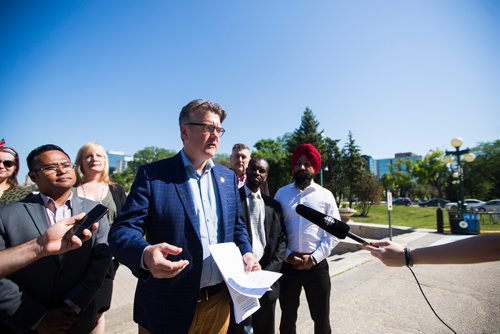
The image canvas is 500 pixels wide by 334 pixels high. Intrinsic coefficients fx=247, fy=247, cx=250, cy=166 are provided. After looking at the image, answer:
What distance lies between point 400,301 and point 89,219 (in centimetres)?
516

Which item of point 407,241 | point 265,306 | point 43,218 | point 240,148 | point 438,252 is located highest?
point 240,148

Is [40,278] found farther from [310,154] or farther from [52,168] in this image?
[310,154]

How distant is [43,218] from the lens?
6.93 feet

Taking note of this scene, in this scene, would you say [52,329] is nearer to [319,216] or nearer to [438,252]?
[319,216]

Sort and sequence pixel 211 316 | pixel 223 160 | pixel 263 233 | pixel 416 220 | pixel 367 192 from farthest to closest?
pixel 223 160 < pixel 367 192 < pixel 416 220 < pixel 263 233 < pixel 211 316

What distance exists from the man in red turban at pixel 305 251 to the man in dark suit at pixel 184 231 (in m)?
1.13

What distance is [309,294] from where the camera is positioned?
290 cm

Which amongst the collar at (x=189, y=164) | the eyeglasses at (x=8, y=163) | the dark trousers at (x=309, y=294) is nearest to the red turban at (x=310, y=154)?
the dark trousers at (x=309, y=294)

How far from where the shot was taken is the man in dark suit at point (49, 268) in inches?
72.1

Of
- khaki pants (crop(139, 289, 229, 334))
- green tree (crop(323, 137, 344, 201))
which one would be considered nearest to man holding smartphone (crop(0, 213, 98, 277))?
khaki pants (crop(139, 289, 229, 334))

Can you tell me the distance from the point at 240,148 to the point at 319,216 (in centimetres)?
206

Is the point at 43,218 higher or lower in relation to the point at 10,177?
lower

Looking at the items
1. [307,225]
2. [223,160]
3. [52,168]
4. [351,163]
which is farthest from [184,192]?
[223,160]

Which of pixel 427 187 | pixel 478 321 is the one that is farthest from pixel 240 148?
pixel 427 187
